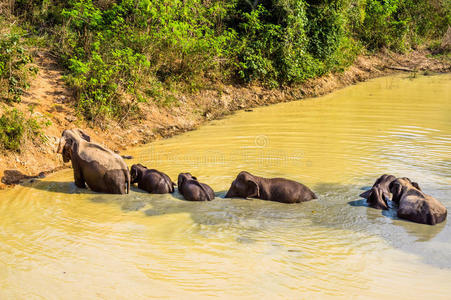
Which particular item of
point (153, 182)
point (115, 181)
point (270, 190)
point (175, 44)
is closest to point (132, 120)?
point (175, 44)

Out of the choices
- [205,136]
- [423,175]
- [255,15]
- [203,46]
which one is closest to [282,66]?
[255,15]

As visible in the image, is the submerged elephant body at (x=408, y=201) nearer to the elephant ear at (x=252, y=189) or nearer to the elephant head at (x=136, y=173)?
the elephant ear at (x=252, y=189)

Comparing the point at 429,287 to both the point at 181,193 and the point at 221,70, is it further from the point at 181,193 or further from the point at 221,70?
the point at 221,70

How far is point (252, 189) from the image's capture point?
24.7 ft

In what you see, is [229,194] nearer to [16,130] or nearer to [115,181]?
[115,181]

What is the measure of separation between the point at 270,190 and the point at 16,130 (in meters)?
5.11

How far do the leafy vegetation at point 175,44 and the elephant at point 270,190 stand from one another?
4.92 meters

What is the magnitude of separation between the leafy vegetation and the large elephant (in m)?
3.09

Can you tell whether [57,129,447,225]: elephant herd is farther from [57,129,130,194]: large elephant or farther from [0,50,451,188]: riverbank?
[0,50,451,188]: riverbank

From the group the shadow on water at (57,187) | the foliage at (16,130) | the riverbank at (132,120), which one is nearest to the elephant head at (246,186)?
the shadow on water at (57,187)

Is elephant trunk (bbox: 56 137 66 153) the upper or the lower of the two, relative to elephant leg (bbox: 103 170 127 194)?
upper

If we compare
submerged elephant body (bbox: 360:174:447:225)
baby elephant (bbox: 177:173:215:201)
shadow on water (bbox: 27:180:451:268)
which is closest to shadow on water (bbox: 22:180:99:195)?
shadow on water (bbox: 27:180:451:268)

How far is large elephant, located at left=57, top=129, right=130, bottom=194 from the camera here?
7875 millimetres

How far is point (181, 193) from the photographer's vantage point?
7855 millimetres
